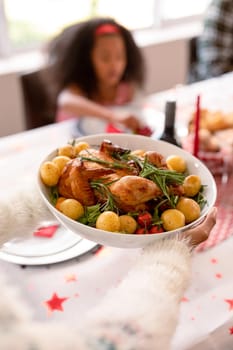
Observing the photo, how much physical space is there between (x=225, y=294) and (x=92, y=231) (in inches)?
10.4

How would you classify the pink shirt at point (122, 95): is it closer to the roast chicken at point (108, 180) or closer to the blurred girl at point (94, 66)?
the blurred girl at point (94, 66)

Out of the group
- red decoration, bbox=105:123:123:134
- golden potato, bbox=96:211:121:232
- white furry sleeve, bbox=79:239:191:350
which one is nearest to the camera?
white furry sleeve, bbox=79:239:191:350

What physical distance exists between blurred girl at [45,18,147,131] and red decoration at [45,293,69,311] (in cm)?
73

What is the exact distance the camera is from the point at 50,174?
0.71m

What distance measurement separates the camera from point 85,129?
46.4 inches

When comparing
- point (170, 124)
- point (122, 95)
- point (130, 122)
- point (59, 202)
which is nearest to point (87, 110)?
point (130, 122)

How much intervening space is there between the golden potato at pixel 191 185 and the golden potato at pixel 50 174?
8.7 inches

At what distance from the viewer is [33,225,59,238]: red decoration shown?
0.81 metres

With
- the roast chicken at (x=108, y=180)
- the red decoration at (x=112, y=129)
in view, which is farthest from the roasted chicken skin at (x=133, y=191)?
the red decoration at (x=112, y=129)

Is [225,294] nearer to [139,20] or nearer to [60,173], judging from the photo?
[60,173]

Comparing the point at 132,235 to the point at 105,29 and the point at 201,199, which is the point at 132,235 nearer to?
the point at 201,199

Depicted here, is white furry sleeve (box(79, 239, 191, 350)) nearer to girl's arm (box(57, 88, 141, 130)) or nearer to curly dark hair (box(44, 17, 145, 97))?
girl's arm (box(57, 88, 141, 130))

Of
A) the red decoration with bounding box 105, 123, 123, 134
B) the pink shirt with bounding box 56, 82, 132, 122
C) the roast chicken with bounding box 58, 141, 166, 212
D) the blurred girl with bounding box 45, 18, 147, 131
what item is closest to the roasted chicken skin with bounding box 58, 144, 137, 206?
the roast chicken with bounding box 58, 141, 166, 212

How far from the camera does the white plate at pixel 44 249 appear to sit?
75cm
